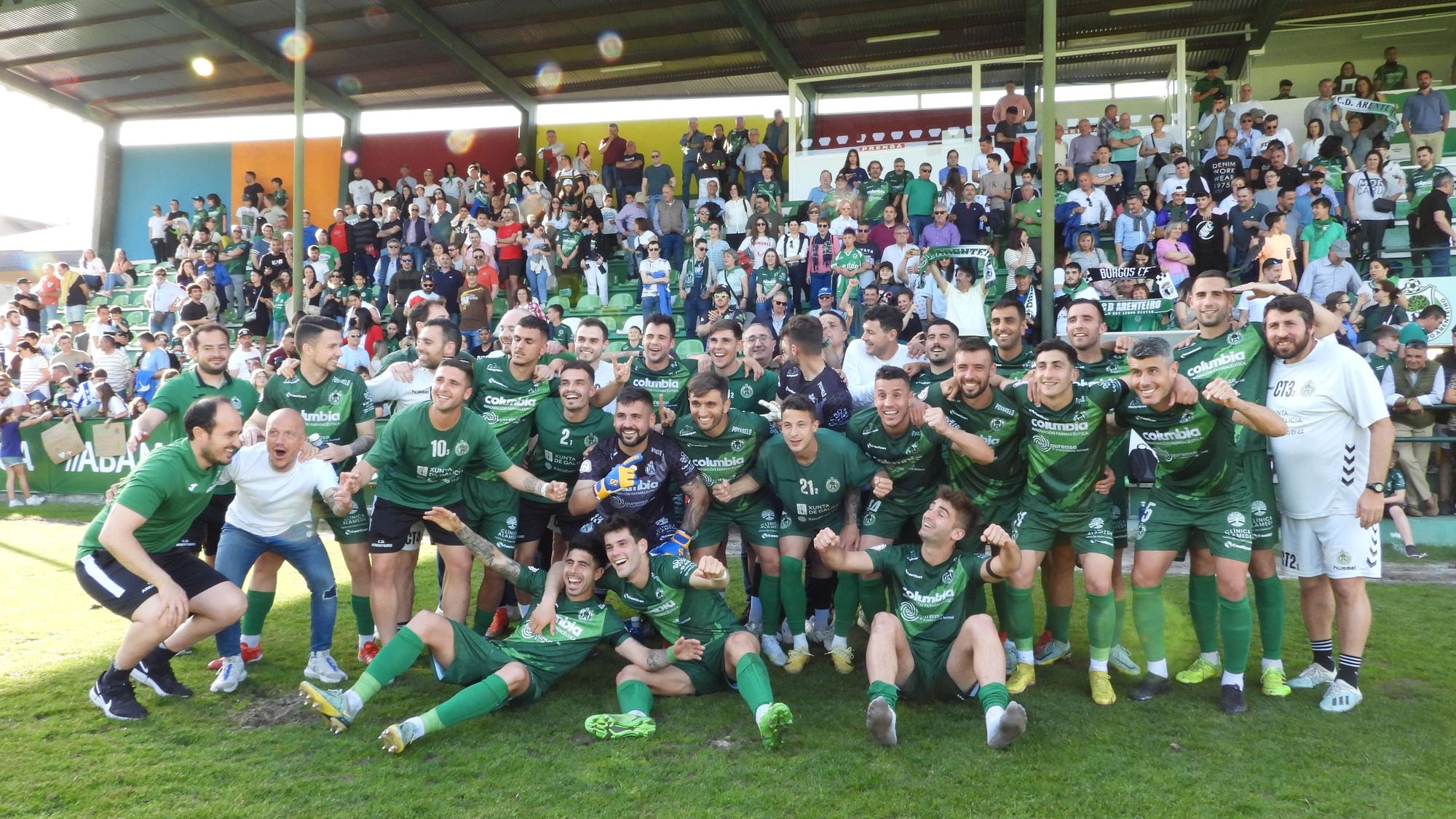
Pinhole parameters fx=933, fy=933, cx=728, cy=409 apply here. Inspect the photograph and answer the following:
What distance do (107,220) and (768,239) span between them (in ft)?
70.0

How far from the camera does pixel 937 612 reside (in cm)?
516

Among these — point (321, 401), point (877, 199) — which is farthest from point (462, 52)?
point (321, 401)

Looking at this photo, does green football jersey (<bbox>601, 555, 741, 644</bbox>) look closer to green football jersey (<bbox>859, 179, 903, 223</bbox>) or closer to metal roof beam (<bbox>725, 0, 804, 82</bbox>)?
green football jersey (<bbox>859, 179, 903, 223</bbox>)

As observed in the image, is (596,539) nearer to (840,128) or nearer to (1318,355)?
(1318,355)

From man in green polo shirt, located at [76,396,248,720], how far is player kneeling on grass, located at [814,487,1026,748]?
11.2ft

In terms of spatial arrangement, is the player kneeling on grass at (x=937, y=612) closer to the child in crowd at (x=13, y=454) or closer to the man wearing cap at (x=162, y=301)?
the child in crowd at (x=13, y=454)

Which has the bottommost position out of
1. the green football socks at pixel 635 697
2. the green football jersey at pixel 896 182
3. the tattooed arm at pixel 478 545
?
the green football socks at pixel 635 697

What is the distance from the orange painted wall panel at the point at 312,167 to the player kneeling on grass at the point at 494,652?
2203 cm

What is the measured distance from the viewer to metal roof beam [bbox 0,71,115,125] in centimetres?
2261

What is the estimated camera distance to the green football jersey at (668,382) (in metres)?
6.91

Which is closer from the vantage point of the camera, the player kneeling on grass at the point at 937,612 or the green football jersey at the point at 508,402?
the player kneeling on grass at the point at 937,612

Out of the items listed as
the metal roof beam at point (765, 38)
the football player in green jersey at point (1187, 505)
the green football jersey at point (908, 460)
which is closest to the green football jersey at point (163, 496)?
the green football jersey at point (908, 460)

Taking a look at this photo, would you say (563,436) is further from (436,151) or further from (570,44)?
(436,151)

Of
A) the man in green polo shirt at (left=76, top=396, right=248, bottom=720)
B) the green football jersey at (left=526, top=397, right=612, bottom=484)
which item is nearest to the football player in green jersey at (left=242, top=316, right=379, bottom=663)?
the man in green polo shirt at (left=76, top=396, right=248, bottom=720)
